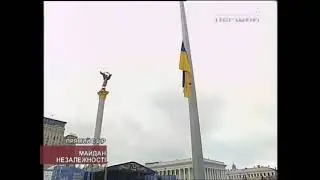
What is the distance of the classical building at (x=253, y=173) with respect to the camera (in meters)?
1.37

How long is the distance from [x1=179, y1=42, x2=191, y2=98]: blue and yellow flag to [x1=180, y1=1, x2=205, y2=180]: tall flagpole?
0.04ft

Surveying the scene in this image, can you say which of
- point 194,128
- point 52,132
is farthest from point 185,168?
point 52,132

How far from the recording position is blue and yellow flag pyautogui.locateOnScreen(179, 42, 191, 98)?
1.39 meters

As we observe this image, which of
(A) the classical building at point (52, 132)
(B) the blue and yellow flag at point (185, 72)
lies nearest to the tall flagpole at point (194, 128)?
(B) the blue and yellow flag at point (185, 72)

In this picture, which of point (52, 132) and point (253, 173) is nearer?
point (52, 132)

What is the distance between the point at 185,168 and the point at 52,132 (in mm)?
479

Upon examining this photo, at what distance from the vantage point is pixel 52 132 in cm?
132

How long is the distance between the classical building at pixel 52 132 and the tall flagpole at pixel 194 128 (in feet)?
1.49

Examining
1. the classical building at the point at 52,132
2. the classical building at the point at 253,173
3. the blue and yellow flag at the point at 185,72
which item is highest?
the blue and yellow flag at the point at 185,72

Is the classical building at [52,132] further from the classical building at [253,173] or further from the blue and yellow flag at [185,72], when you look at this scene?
the classical building at [253,173]

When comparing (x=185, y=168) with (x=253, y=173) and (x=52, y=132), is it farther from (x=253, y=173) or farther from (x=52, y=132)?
(x=52, y=132)

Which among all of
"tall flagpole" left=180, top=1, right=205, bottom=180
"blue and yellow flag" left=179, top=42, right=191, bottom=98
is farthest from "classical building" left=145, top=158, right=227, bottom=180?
"blue and yellow flag" left=179, top=42, right=191, bottom=98

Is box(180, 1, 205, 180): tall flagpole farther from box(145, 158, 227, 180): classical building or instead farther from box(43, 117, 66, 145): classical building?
box(43, 117, 66, 145): classical building
